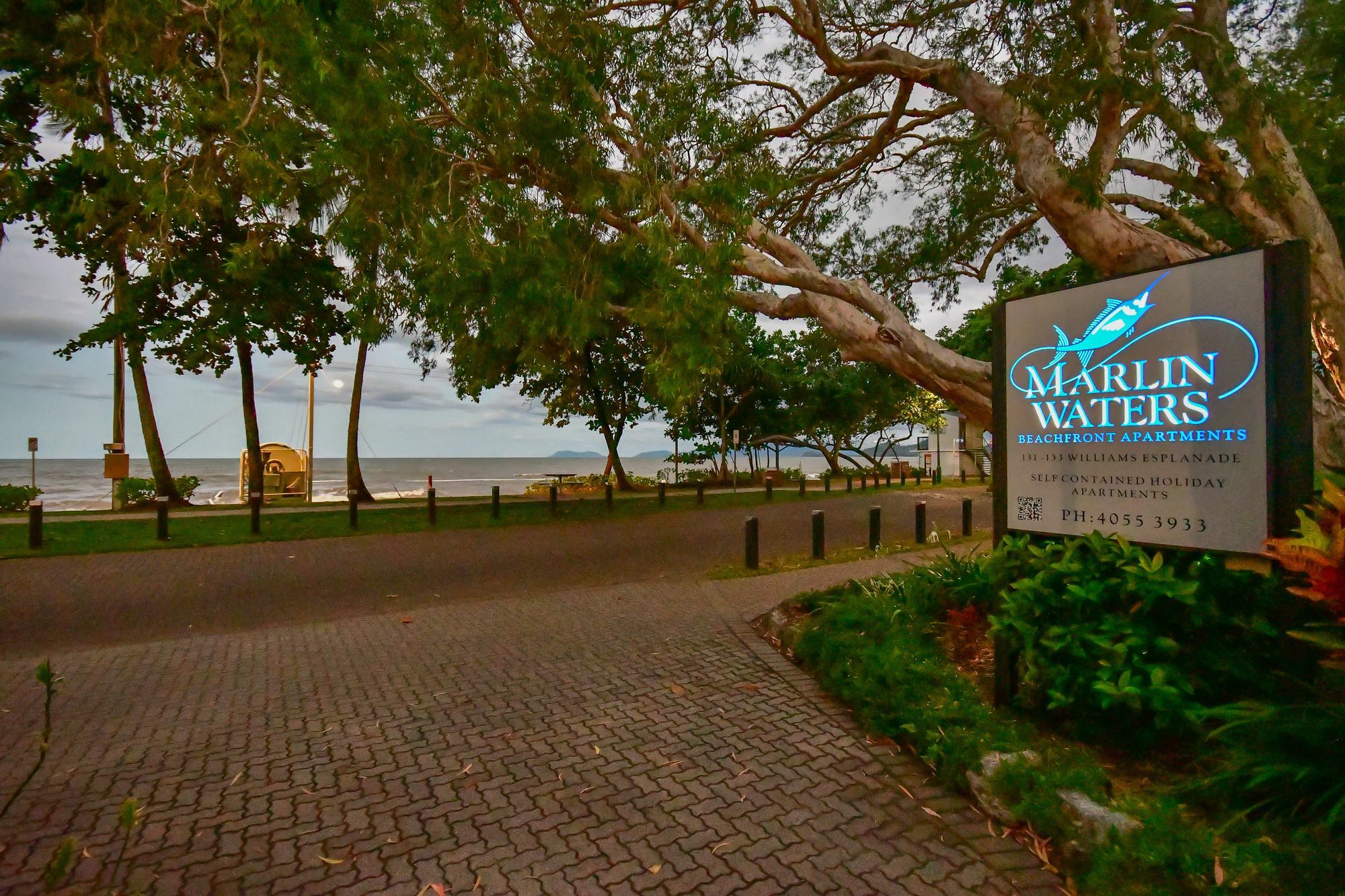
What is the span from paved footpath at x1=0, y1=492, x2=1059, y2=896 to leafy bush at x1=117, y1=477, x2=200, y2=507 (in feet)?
53.2

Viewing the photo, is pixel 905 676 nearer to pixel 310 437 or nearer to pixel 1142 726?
pixel 1142 726

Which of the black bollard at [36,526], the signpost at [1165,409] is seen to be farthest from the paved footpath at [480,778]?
the black bollard at [36,526]

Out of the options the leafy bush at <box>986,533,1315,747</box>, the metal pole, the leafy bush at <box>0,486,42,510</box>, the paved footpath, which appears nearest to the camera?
the paved footpath

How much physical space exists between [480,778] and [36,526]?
40.3 ft

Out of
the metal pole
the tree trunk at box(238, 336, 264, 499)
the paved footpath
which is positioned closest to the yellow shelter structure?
the metal pole

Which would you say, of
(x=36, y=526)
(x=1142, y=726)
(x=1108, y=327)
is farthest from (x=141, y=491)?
(x=1142, y=726)

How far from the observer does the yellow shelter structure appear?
83.5 ft

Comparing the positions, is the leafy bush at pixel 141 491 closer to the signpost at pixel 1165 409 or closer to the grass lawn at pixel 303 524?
the grass lawn at pixel 303 524

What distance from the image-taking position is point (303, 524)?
1533 cm

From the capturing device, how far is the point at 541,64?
9203 mm

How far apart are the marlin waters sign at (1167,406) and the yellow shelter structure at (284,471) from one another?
25.3 meters

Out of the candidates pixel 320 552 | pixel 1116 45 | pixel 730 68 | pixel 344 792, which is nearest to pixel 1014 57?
pixel 1116 45

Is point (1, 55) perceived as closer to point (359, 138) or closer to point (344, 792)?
point (359, 138)

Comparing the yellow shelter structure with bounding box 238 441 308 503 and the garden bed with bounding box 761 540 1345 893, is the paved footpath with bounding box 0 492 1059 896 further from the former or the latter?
the yellow shelter structure with bounding box 238 441 308 503
